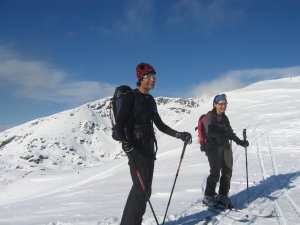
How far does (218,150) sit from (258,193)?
84.3 inches

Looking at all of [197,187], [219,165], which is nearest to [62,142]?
[197,187]

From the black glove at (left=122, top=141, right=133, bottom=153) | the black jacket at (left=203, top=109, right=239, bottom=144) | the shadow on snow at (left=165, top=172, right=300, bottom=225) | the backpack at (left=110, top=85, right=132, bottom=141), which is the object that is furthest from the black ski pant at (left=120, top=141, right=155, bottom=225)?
the black jacket at (left=203, top=109, right=239, bottom=144)

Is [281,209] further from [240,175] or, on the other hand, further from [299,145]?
[299,145]

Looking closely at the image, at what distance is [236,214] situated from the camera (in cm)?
575

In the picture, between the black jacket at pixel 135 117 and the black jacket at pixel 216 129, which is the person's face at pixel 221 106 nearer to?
the black jacket at pixel 216 129

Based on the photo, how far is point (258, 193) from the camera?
24.7 ft

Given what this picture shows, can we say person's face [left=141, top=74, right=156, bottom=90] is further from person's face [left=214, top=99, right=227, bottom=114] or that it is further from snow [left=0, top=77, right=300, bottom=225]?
person's face [left=214, top=99, right=227, bottom=114]

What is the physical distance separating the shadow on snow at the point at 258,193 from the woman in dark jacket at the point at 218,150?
1.20 feet

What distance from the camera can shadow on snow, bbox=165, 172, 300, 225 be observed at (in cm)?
571

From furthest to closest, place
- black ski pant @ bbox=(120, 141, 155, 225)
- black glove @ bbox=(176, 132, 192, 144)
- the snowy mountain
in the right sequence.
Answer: the snowy mountain, black glove @ bbox=(176, 132, 192, 144), black ski pant @ bbox=(120, 141, 155, 225)

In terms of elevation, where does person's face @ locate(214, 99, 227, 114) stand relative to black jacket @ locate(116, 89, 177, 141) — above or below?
above

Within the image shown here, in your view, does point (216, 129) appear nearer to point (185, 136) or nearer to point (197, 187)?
point (185, 136)

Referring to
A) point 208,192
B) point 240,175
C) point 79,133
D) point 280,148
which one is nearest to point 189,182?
point 240,175

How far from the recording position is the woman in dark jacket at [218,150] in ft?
20.4
